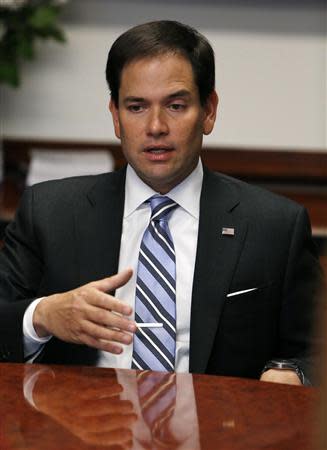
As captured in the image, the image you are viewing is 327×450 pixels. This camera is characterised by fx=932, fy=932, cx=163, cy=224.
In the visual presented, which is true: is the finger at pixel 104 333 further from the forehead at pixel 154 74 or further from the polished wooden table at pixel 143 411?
the forehead at pixel 154 74

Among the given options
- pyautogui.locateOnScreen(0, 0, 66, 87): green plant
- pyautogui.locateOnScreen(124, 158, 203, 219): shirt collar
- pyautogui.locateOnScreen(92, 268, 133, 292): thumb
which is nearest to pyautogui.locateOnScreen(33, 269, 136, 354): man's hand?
pyautogui.locateOnScreen(92, 268, 133, 292): thumb

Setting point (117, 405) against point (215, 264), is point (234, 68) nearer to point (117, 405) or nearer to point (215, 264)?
point (215, 264)

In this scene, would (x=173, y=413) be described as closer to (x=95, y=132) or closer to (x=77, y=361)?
(x=77, y=361)

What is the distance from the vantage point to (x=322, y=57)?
129 inches

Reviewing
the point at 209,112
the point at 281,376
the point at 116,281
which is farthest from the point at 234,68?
the point at 116,281

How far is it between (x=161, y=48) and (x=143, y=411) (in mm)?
685

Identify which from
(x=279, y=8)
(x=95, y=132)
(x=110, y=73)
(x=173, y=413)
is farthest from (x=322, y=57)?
(x=173, y=413)

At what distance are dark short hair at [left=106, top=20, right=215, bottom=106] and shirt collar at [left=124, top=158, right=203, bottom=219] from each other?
141mm

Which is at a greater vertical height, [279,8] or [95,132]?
[279,8]

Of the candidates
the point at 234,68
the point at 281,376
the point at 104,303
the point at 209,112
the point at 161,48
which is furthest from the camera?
the point at 234,68

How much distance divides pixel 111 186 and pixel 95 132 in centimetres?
173

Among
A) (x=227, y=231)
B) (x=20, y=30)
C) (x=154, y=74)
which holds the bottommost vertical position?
(x=227, y=231)

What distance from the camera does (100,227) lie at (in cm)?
166

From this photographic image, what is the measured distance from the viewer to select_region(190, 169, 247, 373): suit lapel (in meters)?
1.56
